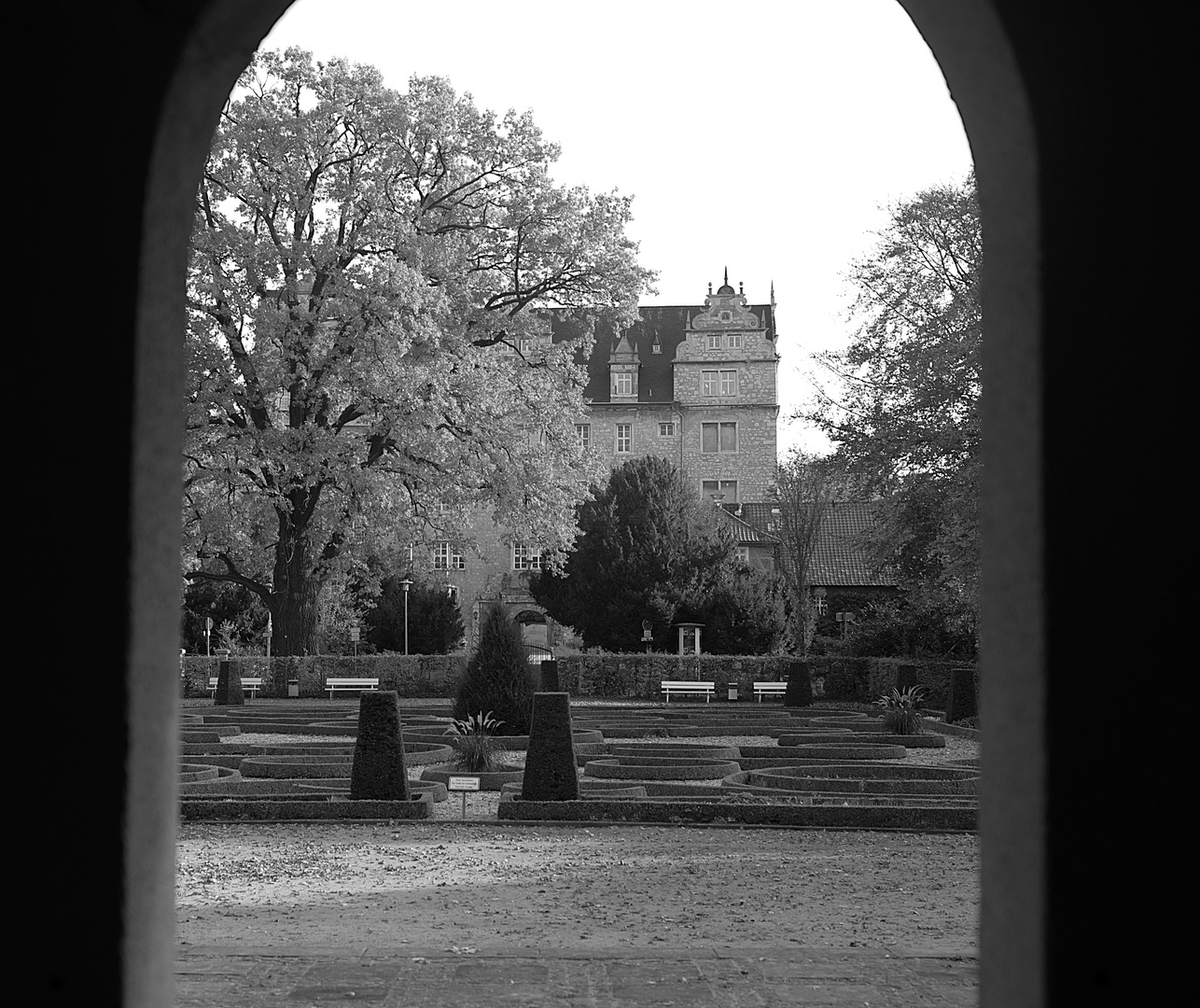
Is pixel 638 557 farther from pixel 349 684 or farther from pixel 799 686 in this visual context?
pixel 799 686

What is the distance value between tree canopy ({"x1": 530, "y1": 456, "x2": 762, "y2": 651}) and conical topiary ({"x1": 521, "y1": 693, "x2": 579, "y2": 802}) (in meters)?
26.8

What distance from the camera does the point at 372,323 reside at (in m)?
25.6

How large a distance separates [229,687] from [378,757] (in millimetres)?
15369

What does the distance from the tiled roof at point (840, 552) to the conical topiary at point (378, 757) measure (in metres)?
32.8

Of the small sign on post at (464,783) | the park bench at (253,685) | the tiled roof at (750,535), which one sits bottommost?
the park bench at (253,685)

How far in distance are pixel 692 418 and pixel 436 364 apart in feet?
108

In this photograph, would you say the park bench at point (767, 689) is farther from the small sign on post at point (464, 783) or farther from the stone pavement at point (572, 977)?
the stone pavement at point (572, 977)

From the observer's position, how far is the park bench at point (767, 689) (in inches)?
1188

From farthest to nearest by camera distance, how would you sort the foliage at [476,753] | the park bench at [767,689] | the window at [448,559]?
the window at [448,559], the park bench at [767,689], the foliage at [476,753]

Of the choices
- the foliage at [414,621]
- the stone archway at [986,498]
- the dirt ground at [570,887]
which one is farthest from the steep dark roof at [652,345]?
the stone archway at [986,498]

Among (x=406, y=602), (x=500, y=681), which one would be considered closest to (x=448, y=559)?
(x=406, y=602)

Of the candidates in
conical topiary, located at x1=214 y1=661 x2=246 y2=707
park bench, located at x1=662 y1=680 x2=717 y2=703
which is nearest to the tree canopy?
park bench, located at x1=662 y1=680 x2=717 y2=703

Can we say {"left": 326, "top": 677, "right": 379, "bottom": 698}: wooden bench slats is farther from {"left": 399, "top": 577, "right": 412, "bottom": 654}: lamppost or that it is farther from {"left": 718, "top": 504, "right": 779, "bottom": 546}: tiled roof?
{"left": 718, "top": 504, "right": 779, "bottom": 546}: tiled roof

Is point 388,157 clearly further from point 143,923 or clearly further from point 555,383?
point 143,923
